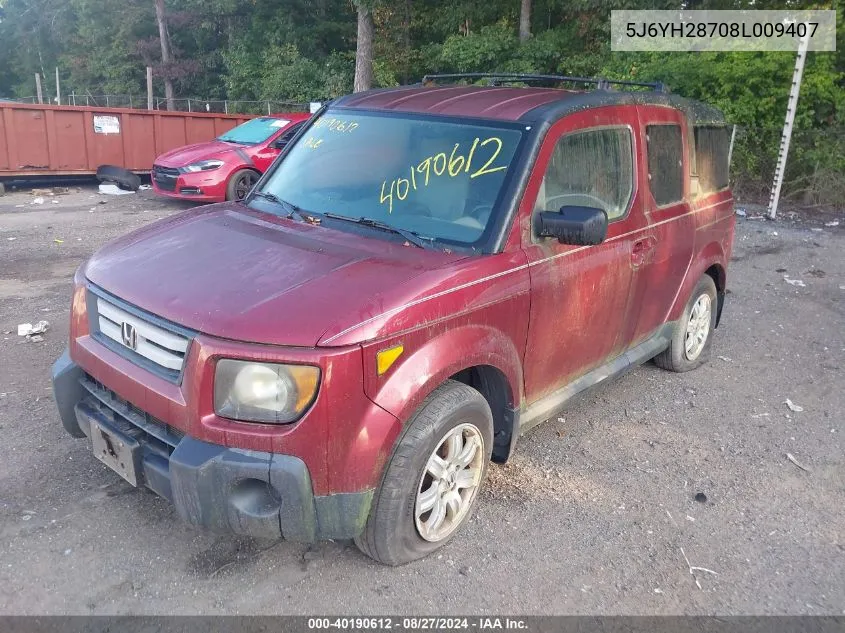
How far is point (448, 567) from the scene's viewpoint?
124 inches

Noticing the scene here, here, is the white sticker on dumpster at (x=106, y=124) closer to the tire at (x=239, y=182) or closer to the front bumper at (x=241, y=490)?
the tire at (x=239, y=182)

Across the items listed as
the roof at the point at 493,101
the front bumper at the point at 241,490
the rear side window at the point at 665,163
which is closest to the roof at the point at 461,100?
the roof at the point at 493,101

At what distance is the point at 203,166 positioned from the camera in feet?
39.1

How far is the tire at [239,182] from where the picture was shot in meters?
11.9

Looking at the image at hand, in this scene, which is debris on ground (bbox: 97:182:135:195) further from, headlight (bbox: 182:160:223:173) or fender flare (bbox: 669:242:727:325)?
fender flare (bbox: 669:242:727:325)

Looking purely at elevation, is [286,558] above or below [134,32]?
below

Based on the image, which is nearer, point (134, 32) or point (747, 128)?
point (747, 128)

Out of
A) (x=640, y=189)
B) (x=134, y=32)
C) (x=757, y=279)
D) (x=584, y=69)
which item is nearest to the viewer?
(x=640, y=189)

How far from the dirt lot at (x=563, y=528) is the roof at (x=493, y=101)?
1.93 meters

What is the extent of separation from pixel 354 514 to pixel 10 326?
4.55 m

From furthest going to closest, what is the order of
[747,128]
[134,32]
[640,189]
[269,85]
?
[134,32]
[269,85]
[747,128]
[640,189]

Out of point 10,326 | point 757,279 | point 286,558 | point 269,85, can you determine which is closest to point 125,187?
point 10,326

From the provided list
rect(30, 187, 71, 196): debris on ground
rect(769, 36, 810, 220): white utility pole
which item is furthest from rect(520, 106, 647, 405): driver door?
rect(30, 187, 71, 196): debris on ground

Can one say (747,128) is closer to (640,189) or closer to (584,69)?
(584,69)
